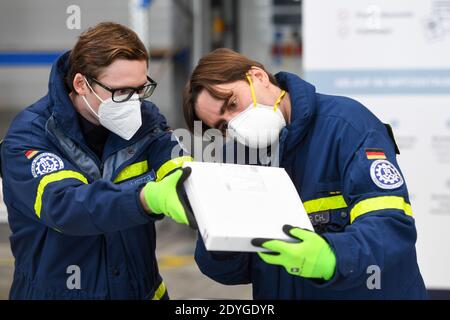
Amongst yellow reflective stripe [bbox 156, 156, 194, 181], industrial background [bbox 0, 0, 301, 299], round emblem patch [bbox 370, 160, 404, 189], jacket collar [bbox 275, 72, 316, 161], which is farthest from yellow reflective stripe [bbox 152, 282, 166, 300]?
industrial background [bbox 0, 0, 301, 299]


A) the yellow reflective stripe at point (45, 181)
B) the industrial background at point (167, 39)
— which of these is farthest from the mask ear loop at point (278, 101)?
the industrial background at point (167, 39)

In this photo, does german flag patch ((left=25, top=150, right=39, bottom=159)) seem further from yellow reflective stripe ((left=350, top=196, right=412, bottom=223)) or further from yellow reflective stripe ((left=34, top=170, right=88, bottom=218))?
yellow reflective stripe ((left=350, top=196, right=412, bottom=223))

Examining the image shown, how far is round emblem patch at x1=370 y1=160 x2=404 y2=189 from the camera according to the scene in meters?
1.41

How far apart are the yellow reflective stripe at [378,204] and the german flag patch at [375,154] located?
0.10 metres

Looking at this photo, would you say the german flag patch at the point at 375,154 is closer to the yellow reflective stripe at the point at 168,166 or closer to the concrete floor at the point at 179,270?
the yellow reflective stripe at the point at 168,166

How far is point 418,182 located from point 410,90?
44 cm

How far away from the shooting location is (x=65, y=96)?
5.32 ft

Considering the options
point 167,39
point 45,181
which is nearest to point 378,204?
point 45,181

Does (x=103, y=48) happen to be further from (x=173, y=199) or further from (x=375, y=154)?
(x=375, y=154)

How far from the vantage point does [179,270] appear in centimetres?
481

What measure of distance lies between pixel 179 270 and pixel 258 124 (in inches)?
132

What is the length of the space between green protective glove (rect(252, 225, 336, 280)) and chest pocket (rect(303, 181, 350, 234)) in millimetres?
245

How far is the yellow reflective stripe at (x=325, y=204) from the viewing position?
1.51 metres

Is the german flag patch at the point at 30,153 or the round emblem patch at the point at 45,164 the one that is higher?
the german flag patch at the point at 30,153
